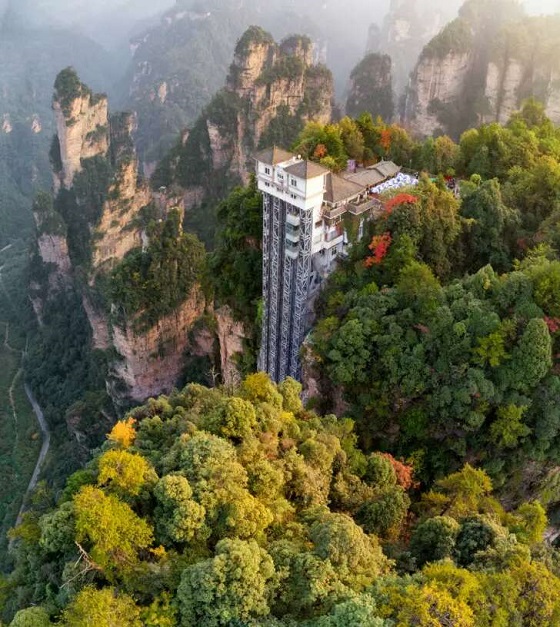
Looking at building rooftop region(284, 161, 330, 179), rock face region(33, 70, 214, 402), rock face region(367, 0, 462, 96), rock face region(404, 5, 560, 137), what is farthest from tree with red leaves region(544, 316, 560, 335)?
rock face region(367, 0, 462, 96)

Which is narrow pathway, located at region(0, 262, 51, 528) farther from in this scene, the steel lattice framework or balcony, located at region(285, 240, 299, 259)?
balcony, located at region(285, 240, 299, 259)

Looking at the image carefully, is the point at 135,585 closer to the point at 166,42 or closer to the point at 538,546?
the point at 538,546

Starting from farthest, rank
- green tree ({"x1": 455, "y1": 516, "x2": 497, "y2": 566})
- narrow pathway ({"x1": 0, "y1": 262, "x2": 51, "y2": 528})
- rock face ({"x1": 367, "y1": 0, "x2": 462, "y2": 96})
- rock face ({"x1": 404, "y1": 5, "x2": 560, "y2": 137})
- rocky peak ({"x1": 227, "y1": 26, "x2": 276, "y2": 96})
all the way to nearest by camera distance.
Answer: rock face ({"x1": 367, "y1": 0, "x2": 462, "y2": 96}), rocky peak ({"x1": 227, "y1": 26, "x2": 276, "y2": 96}), rock face ({"x1": 404, "y1": 5, "x2": 560, "y2": 137}), narrow pathway ({"x1": 0, "y1": 262, "x2": 51, "y2": 528}), green tree ({"x1": 455, "y1": 516, "x2": 497, "y2": 566})

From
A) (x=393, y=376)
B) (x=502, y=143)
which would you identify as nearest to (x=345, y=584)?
(x=393, y=376)

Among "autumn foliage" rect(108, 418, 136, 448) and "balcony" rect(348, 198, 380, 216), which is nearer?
"autumn foliage" rect(108, 418, 136, 448)

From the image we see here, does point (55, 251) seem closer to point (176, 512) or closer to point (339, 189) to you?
point (339, 189)
